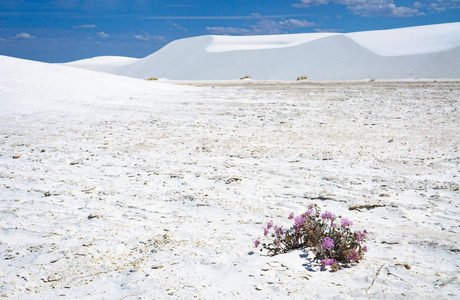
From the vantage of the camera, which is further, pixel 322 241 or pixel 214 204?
pixel 214 204

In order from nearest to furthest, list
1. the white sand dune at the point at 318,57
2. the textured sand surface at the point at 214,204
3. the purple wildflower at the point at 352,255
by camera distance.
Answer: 1. the textured sand surface at the point at 214,204
2. the purple wildflower at the point at 352,255
3. the white sand dune at the point at 318,57

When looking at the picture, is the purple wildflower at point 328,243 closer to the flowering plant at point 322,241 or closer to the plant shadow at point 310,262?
the flowering plant at point 322,241

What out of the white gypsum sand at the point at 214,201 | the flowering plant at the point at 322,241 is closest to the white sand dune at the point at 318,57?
the white gypsum sand at the point at 214,201

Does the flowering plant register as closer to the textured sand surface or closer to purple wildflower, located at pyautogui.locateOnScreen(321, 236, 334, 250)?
purple wildflower, located at pyautogui.locateOnScreen(321, 236, 334, 250)

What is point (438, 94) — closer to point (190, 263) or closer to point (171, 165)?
point (171, 165)

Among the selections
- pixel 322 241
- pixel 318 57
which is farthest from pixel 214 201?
pixel 318 57

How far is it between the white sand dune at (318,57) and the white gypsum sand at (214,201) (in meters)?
40.4

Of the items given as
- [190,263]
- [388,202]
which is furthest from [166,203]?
[388,202]

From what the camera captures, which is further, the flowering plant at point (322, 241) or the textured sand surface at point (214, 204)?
the flowering plant at point (322, 241)

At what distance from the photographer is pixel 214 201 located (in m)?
4.78

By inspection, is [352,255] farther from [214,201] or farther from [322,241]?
[214,201]

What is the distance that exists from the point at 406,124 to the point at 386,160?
380cm

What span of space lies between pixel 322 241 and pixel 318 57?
217 ft

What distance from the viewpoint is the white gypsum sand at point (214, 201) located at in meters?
3.00
